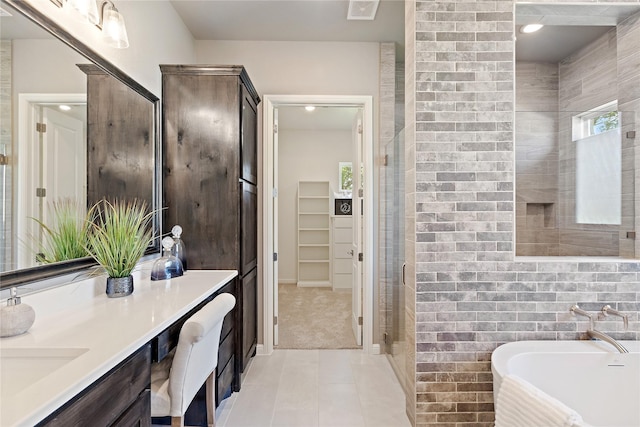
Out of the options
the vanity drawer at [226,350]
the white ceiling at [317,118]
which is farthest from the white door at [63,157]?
the white ceiling at [317,118]

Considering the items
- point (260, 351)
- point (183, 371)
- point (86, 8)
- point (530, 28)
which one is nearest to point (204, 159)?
point (86, 8)

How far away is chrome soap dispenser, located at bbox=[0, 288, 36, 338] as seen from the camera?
3.55 feet

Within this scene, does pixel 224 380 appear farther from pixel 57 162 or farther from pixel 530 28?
pixel 530 28

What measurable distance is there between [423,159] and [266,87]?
1.80 m

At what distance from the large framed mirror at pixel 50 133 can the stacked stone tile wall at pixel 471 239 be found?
1.71m

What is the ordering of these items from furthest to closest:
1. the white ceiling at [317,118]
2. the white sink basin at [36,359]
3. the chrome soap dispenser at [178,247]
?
the white ceiling at [317,118] < the chrome soap dispenser at [178,247] < the white sink basin at [36,359]

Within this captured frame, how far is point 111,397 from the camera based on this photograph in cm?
96

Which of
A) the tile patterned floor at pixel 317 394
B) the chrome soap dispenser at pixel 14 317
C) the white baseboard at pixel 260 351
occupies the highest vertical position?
the chrome soap dispenser at pixel 14 317

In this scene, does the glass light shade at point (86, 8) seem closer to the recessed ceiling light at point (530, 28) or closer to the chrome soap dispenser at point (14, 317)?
the chrome soap dispenser at point (14, 317)

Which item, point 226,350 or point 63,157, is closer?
point 63,157

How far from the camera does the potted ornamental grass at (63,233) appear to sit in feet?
4.46

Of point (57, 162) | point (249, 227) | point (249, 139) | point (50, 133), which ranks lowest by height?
point (249, 227)

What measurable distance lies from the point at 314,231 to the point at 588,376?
4.36m

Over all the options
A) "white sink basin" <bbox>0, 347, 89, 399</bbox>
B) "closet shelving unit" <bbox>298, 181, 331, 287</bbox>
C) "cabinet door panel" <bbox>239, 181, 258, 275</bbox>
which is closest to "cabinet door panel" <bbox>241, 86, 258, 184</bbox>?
"cabinet door panel" <bbox>239, 181, 258, 275</bbox>
